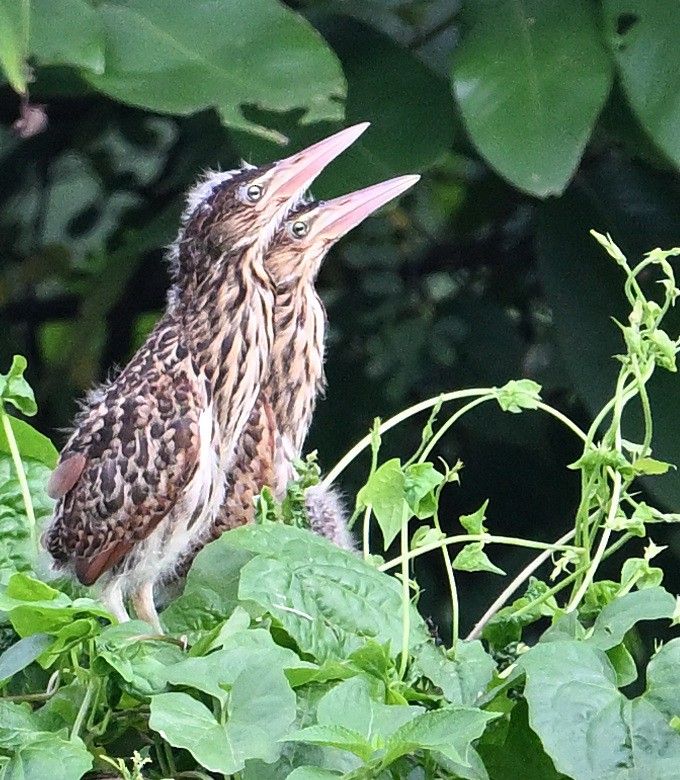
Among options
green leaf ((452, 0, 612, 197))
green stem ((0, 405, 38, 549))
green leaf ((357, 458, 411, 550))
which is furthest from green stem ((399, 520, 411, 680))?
green leaf ((452, 0, 612, 197))

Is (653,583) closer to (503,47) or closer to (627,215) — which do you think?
(503,47)

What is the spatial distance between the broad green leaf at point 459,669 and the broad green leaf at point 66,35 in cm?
89

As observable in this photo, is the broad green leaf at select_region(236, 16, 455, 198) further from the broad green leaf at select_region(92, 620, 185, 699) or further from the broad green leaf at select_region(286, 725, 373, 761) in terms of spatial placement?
the broad green leaf at select_region(286, 725, 373, 761)

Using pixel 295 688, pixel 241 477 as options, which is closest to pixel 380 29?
pixel 241 477

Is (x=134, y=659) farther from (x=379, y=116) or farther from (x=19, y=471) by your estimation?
(x=379, y=116)

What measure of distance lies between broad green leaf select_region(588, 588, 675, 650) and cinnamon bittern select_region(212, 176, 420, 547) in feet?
1.81

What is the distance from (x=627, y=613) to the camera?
2.61 feet

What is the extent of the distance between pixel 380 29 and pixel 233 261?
0.65 m

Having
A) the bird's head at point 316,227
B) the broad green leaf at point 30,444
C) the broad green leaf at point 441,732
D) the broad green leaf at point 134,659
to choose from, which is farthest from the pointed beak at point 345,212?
the broad green leaf at point 441,732

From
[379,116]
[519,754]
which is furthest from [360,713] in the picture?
[379,116]

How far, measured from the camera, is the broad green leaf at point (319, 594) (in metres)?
0.82

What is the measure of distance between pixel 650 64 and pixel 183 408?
2.31 ft

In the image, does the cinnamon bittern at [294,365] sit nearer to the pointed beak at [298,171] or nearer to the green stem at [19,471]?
the pointed beak at [298,171]

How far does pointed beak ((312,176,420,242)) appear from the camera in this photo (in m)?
1.41
